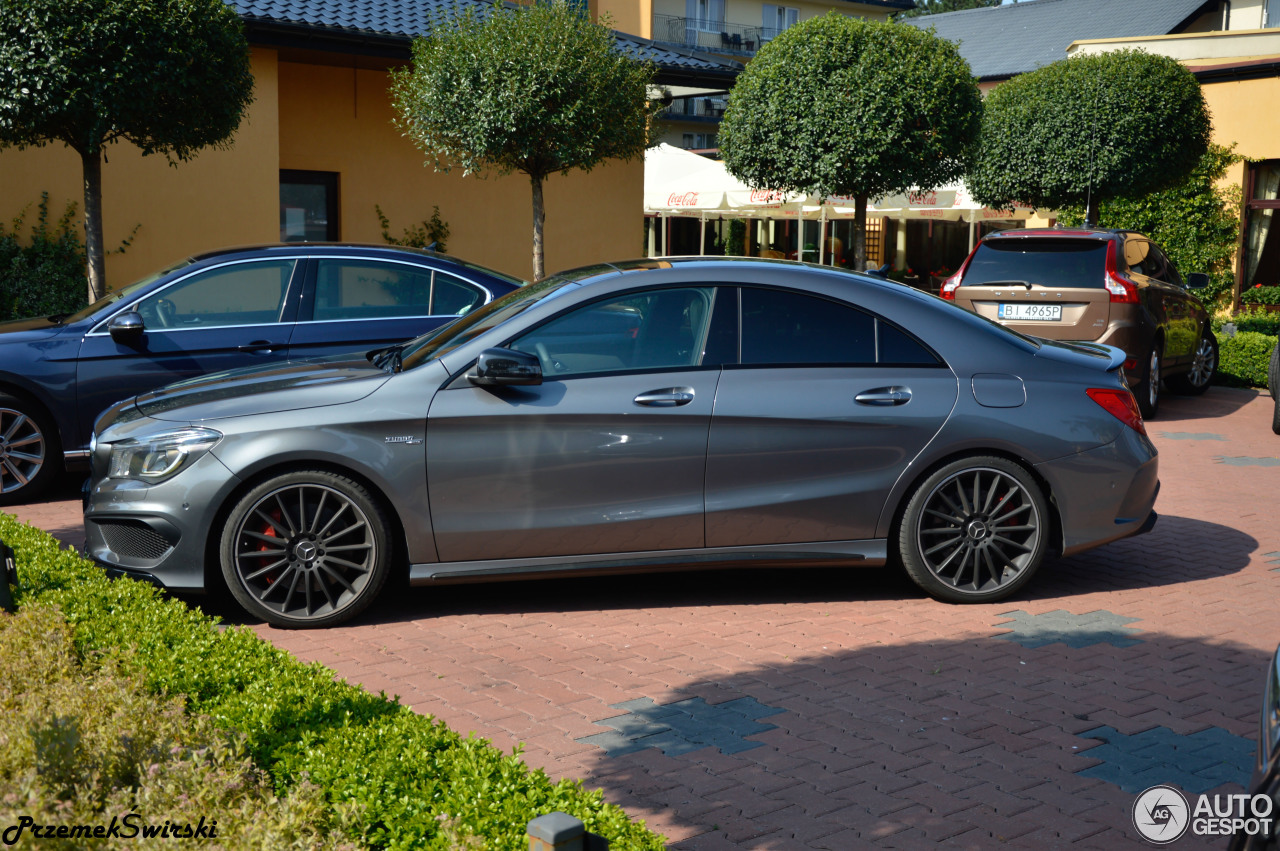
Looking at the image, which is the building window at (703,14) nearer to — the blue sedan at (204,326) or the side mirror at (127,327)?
the blue sedan at (204,326)

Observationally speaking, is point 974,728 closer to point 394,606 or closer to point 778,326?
point 778,326

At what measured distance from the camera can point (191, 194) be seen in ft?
46.8

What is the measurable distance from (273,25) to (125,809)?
498 inches

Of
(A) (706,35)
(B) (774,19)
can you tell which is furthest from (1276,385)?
(B) (774,19)

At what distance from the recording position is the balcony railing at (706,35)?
57.2 m

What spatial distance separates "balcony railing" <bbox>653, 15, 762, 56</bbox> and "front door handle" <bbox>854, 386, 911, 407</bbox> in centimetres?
5381

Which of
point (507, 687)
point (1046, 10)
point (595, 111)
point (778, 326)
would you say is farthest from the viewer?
point (1046, 10)

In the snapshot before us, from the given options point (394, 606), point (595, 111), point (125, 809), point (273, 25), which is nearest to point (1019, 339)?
point (394, 606)

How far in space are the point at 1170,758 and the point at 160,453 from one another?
4.25m

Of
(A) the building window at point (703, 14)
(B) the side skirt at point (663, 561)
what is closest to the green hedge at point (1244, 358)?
(B) the side skirt at point (663, 561)

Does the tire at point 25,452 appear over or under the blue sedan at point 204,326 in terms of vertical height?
under

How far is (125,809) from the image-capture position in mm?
2580

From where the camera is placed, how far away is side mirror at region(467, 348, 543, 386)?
5176mm

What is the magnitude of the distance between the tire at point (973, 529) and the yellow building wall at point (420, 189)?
11198 mm
